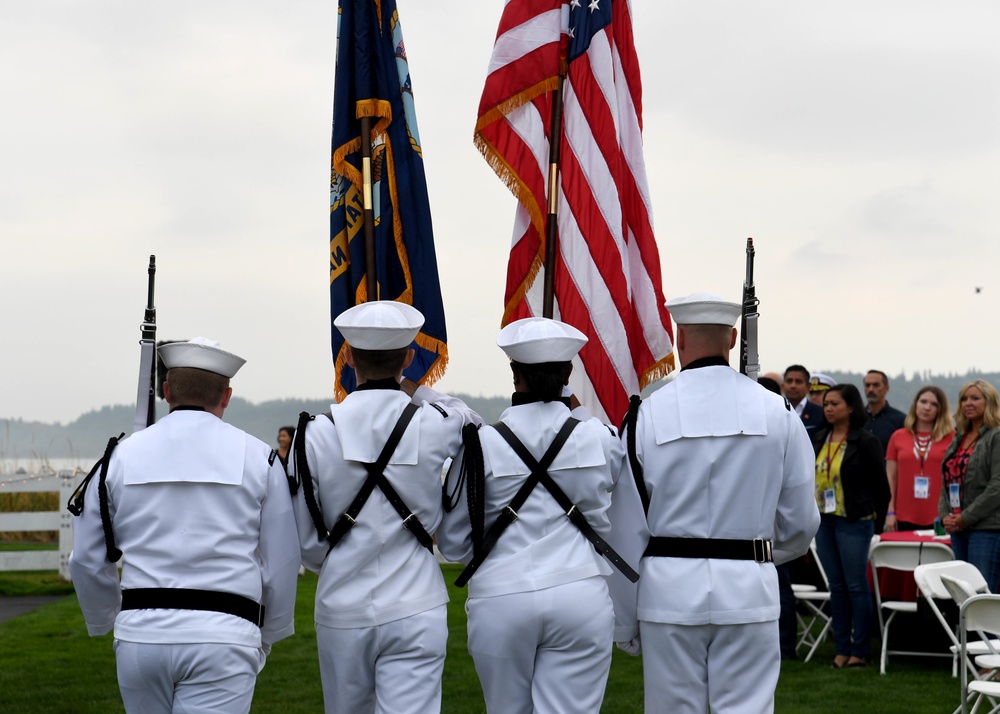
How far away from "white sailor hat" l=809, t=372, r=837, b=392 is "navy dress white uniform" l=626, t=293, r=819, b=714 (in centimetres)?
552

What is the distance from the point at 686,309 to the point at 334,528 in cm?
154

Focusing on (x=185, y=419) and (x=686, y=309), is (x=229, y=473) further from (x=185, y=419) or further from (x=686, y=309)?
(x=686, y=309)

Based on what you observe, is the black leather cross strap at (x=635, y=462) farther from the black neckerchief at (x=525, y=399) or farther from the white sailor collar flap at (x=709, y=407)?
the black neckerchief at (x=525, y=399)

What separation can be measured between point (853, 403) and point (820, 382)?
1.49 m

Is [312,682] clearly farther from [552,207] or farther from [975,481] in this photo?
[975,481]

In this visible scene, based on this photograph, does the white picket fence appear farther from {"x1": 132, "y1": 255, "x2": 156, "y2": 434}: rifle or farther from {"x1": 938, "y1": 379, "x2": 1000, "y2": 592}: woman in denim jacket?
{"x1": 938, "y1": 379, "x2": 1000, "y2": 592}: woman in denim jacket

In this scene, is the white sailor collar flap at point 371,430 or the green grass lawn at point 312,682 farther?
the green grass lawn at point 312,682

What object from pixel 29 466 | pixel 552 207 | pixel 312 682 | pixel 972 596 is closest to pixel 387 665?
pixel 552 207

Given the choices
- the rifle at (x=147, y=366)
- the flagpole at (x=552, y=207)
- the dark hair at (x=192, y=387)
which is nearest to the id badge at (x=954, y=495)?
the flagpole at (x=552, y=207)

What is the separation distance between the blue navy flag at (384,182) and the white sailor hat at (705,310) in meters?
2.06

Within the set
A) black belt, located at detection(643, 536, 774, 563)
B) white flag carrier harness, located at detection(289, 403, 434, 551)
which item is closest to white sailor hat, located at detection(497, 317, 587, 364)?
white flag carrier harness, located at detection(289, 403, 434, 551)

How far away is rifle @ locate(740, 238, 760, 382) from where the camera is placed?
523 cm

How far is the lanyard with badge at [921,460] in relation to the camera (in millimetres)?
9133

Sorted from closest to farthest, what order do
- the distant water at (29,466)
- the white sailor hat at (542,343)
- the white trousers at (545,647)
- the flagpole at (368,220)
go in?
1. the white trousers at (545,647)
2. the white sailor hat at (542,343)
3. the flagpole at (368,220)
4. the distant water at (29,466)
